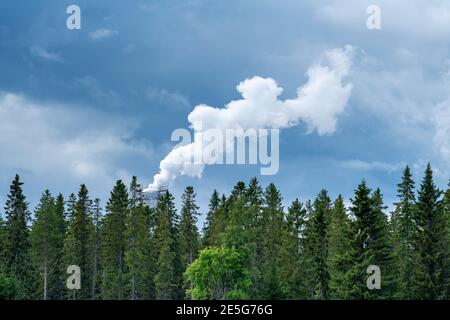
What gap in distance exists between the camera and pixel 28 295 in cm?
8250

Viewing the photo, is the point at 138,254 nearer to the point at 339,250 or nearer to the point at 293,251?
the point at 293,251

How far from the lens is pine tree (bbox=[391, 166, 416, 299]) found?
220 ft

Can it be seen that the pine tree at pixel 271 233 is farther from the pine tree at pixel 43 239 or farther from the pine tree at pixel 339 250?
the pine tree at pixel 43 239

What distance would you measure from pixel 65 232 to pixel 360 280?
5046cm

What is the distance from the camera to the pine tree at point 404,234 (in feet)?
220

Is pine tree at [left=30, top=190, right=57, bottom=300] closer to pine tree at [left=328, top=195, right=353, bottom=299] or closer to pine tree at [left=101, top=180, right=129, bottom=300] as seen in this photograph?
pine tree at [left=101, top=180, right=129, bottom=300]

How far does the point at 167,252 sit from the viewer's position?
86.8 metres

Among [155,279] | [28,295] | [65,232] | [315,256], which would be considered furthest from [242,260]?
[65,232]

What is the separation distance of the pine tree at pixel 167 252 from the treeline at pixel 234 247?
158mm

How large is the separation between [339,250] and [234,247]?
12.8 m

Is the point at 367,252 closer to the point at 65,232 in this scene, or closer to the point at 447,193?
the point at 447,193

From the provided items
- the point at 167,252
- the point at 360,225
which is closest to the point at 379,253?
the point at 360,225

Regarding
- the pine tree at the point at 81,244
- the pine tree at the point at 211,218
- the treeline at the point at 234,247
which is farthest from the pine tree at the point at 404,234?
the pine tree at the point at 81,244

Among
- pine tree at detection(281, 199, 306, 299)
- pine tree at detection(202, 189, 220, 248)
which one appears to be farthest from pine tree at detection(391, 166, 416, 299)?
pine tree at detection(202, 189, 220, 248)
